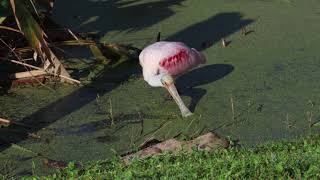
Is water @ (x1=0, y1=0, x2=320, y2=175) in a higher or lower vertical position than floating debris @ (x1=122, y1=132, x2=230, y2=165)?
lower

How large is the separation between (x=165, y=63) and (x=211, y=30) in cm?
128

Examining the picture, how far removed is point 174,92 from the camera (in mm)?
4262

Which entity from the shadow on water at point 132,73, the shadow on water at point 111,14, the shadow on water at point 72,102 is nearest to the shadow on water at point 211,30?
the shadow on water at point 132,73

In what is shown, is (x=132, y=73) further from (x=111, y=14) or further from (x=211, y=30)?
(x=111, y=14)

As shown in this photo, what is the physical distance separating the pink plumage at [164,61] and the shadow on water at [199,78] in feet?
0.42

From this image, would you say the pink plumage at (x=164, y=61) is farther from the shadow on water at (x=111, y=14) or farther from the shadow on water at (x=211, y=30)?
the shadow on water at (x=111, y=14)

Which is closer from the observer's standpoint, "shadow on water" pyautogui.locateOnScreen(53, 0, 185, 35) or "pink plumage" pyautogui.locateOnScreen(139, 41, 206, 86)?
"pink plumage" pyautogui.locateOnScreen(139, 41, 206, 86)

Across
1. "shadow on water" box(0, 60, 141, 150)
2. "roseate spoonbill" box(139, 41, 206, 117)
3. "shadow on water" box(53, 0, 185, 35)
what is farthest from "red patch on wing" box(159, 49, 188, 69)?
"shadow on water" box(53, 0, 185, 35)

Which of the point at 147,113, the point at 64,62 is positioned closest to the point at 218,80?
the point at 147,113

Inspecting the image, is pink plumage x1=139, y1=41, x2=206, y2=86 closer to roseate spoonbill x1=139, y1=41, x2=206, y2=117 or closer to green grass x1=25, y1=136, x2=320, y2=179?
roseate spoonbill x1=139, y1=41, x2=206, y2=117

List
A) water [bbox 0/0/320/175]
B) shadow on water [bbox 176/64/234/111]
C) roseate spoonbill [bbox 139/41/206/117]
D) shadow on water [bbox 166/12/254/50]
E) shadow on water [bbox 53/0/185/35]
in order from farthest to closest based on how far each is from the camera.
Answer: shadow on water [bbox 53/0/185/35] → shadow on water [bbox 166/12/254/50] → shadow on water [bbox 176/64/234/111] → roseate spoonbill [bbox 139/41/206/117] → water [bbox 0/0/320/175]

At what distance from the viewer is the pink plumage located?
4.39 meters

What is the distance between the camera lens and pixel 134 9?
19.9 ft

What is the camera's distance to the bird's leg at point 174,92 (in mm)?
4172
